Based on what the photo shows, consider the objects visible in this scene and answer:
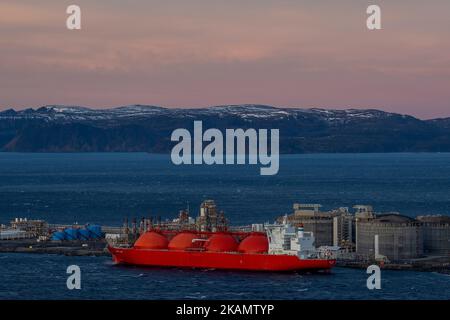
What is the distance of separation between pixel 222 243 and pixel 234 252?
103 centimetres

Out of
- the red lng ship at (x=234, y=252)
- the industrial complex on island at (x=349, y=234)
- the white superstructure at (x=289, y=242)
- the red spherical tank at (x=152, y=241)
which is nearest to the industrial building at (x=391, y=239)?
the industrial complex on island at (x=349, y=234)

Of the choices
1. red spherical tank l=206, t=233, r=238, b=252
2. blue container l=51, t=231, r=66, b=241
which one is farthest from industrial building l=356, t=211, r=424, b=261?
blue container l=51, t=231, r=66, b=241

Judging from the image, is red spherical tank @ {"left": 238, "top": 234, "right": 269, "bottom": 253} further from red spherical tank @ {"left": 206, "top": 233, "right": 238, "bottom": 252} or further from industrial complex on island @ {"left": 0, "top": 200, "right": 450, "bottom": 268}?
industrial complex on island @ {"left": 0, "top": 200, "right": 450, "bottom": 268}

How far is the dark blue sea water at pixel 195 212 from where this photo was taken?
62559 mm

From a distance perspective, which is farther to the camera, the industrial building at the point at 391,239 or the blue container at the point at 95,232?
the blue container at the point at 95,232

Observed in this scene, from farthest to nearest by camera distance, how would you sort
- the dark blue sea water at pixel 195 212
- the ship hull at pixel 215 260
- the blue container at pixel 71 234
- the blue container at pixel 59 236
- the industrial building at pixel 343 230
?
the blue container at pixel 71 234
the blue container at pixel 59 236
the industrial building at pixel 343 230
the ship hull at pixel 215 260
the dark blue sea water at pixel 195 212

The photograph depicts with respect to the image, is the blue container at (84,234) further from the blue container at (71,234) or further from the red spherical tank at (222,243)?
the red spherical tank at (222,243)

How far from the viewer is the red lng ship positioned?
72.1m

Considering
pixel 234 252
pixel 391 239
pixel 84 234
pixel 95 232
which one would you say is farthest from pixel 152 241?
pixel 95 232

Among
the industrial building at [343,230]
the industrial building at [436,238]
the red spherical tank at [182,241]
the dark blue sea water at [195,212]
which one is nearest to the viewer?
the dark blue sea water at [195,212]

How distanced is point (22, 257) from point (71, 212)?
42.3 meters

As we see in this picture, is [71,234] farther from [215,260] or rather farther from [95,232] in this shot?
[215,260]

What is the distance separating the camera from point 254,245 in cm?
7362

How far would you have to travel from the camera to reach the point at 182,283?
66.3 m
